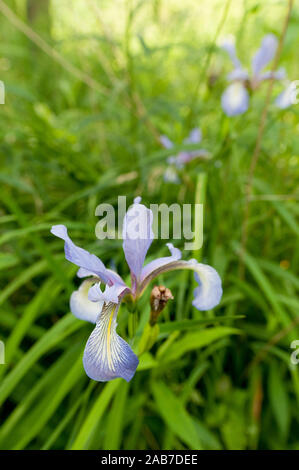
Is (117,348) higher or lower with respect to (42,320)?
lower

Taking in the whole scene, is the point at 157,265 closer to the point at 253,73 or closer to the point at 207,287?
the point at 207,287

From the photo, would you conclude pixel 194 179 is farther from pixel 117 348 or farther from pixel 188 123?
pixel 117 348

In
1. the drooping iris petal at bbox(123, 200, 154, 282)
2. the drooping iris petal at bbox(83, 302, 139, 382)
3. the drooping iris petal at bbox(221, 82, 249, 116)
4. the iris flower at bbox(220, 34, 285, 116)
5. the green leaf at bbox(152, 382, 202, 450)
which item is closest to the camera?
the drooping iris petal at bbox(83, 302, 139, 382)

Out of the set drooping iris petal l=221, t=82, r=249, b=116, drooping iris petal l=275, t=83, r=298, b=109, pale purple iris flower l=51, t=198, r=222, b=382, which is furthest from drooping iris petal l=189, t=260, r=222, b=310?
drooping iris petal l=275, t=83, r=298, b=109

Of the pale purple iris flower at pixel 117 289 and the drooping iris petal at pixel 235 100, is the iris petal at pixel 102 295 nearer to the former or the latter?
the pale purple iris flower at pixel 117 289

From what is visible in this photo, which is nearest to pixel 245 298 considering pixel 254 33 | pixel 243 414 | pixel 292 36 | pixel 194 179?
pixel 243 414

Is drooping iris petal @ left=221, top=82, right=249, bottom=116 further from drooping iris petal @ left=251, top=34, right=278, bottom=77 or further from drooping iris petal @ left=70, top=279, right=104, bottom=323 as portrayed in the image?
drooping iris petal @ left=70, top=279, right=104, bottom=323
